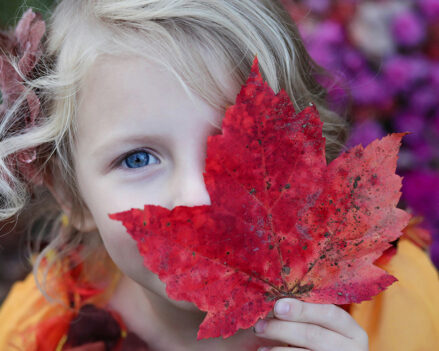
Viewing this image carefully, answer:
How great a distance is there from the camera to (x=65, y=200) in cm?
114

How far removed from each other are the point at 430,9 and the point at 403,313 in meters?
1.38

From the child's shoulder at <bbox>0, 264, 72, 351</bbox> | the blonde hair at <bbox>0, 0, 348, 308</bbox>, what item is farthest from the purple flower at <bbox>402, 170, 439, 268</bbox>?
the child's shoulder at <bbox>0, 264, 72, 351</bbox>

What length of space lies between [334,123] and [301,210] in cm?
53

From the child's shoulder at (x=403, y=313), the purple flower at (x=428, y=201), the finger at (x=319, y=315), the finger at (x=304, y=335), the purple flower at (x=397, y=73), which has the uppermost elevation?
the purple flower at (x=397, y=73)

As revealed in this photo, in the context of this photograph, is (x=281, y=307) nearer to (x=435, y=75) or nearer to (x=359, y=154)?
(x=359, y=154)

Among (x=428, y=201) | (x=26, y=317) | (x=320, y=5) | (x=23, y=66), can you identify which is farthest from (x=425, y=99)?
(x=26, y=317)

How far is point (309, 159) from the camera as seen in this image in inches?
25.7

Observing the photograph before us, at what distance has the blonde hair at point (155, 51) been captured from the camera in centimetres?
82

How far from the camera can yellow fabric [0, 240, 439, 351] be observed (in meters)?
1.05

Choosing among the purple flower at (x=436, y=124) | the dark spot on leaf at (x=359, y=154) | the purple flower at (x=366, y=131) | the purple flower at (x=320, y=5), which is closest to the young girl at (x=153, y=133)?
the dark spot on leaf at (x=359, y=154)

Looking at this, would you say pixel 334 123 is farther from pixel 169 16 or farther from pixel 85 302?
pixel 85 302

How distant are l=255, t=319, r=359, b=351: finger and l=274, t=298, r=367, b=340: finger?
11 millimetres

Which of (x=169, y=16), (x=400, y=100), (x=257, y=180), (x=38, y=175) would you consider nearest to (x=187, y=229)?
(x=257, y=180)

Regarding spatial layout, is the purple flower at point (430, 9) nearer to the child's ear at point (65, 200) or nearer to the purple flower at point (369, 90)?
the purple flower at point (369, 90)
